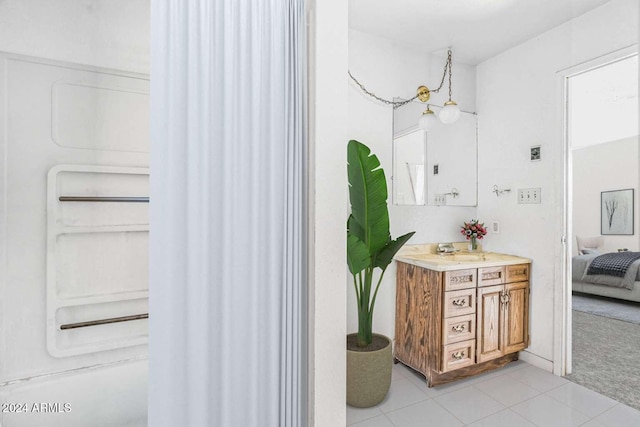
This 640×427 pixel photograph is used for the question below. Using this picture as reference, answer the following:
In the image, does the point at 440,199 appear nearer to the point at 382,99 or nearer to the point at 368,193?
the point at 382,99

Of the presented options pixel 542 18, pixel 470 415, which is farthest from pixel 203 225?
pixel 542 18

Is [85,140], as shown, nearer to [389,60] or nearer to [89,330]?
[89,330]

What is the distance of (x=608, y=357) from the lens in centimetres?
258

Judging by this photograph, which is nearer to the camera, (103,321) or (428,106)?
(103,321)

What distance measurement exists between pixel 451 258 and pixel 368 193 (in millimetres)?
1102

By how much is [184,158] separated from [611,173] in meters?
7.41

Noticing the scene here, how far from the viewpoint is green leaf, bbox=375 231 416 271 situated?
192cm

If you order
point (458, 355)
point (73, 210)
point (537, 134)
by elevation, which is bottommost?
point (458, 355)

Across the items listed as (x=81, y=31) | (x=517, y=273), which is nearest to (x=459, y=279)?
(x=517, y=273)

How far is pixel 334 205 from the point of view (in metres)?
1.21

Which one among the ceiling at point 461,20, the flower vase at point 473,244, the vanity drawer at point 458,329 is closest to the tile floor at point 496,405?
the vanity drawer at point 458,329

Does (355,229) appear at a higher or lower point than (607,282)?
higher

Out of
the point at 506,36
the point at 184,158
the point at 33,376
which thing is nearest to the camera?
the point at 184,158

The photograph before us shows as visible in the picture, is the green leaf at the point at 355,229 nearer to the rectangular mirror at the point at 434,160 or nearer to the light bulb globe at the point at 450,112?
the rectangular mirror at the point at 434,160
